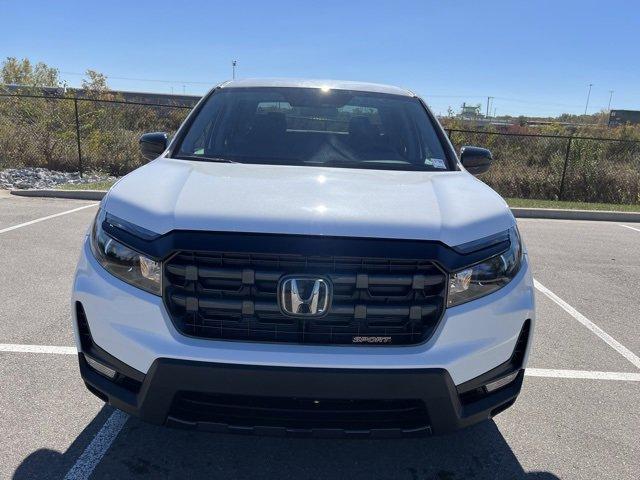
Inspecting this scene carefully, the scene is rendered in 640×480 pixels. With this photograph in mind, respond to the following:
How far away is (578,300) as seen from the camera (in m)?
5.15

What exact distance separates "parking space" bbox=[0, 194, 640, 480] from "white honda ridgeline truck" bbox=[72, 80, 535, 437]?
52 cm

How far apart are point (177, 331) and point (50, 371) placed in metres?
1.70

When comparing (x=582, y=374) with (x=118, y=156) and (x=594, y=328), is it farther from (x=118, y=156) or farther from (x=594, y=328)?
(x=118, y=156)

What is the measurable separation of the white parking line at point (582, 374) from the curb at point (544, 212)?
6443mm

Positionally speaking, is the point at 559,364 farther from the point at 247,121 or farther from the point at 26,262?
the point at 26,262

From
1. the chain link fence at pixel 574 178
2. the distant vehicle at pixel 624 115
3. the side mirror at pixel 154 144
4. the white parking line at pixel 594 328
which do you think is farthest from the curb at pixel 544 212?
the distant vehicle at pixel 624 115

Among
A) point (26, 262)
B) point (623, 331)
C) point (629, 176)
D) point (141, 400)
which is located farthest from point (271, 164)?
point (629, 176)

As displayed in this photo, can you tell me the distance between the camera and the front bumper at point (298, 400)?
196 cm

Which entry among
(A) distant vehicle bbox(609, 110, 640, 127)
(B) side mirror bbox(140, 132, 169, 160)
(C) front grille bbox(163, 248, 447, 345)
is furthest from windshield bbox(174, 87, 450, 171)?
(A) distant vehicle bbox(609, 110, 640, 127)

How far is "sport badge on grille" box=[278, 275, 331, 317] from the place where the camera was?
1988 millimetres

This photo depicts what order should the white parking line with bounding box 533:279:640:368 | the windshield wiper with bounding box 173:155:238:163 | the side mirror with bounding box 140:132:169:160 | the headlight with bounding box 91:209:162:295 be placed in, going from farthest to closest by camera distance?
the white parking line with bounding box 533:279:640:368, the side mirror with bounding box 140:132:169:160, the windshield wiper with bounding box 173:155:238:163, the headlight with bounding box 91:209:162:295

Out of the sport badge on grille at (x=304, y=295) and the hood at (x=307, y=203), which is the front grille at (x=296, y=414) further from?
the hood at (x=307, y=203)

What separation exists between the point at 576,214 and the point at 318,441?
30.2 feet

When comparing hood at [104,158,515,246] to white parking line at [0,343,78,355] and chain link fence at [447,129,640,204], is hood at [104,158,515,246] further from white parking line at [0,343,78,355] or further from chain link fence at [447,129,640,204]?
chain link fence at [447,129,640,204]
